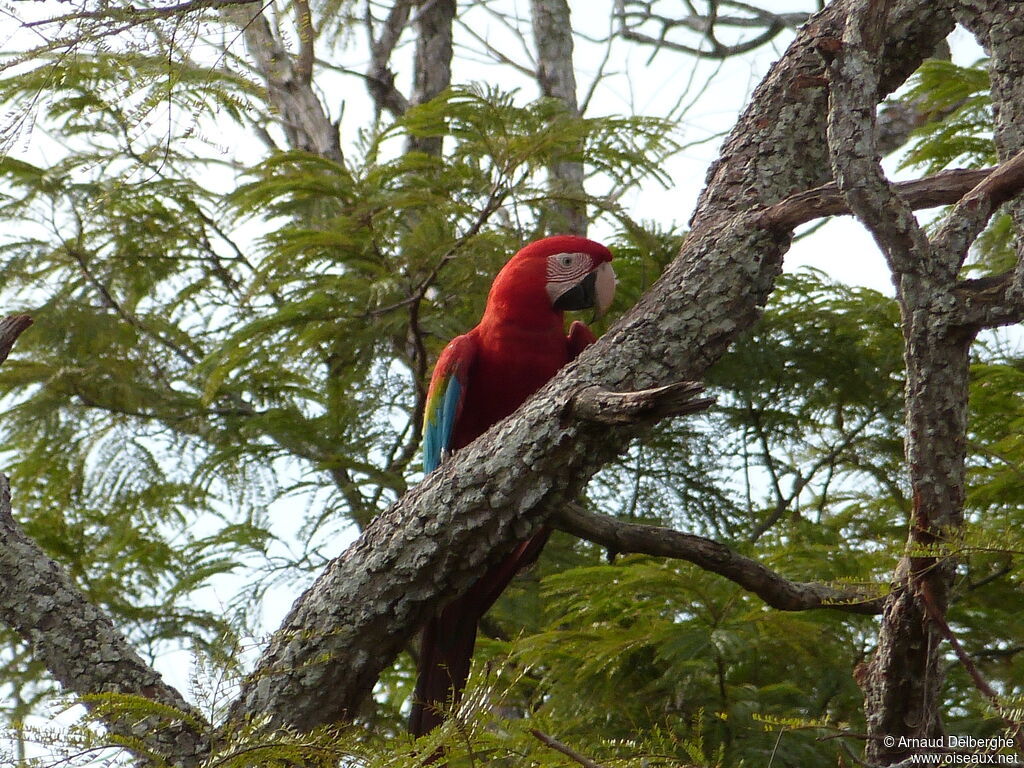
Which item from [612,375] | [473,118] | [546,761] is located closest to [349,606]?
[546,761]

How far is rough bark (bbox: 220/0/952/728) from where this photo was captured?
1955mm

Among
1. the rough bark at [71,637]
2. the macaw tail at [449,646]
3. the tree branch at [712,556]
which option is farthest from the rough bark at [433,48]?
the rough bark at [71,637]

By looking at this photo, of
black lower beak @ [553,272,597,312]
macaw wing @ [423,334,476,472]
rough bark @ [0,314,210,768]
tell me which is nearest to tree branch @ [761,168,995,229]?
black lower beak @ [553,272,597,312]

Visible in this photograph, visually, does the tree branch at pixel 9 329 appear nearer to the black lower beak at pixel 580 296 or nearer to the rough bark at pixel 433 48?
the black lower beak at pixel 580 296

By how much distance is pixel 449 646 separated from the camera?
2523 millimetres

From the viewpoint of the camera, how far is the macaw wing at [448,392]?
3059 mm

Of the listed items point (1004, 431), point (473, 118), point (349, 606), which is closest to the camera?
point (349, 606)

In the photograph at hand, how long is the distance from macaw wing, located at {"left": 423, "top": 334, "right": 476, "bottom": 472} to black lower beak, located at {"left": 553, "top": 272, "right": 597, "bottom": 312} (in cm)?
29

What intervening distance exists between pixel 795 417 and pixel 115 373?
2.73m

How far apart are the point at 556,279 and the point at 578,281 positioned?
0.22ft

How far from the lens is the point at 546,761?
5.90 ft

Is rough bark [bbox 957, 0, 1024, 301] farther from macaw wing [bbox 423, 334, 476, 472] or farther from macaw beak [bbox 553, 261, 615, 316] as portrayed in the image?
→ macaw wing [bbox 423, 334, 476, 472]

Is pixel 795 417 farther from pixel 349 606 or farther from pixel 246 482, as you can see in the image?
pixel 349 606

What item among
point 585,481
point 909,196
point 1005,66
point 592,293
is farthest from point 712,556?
point 1005,66
